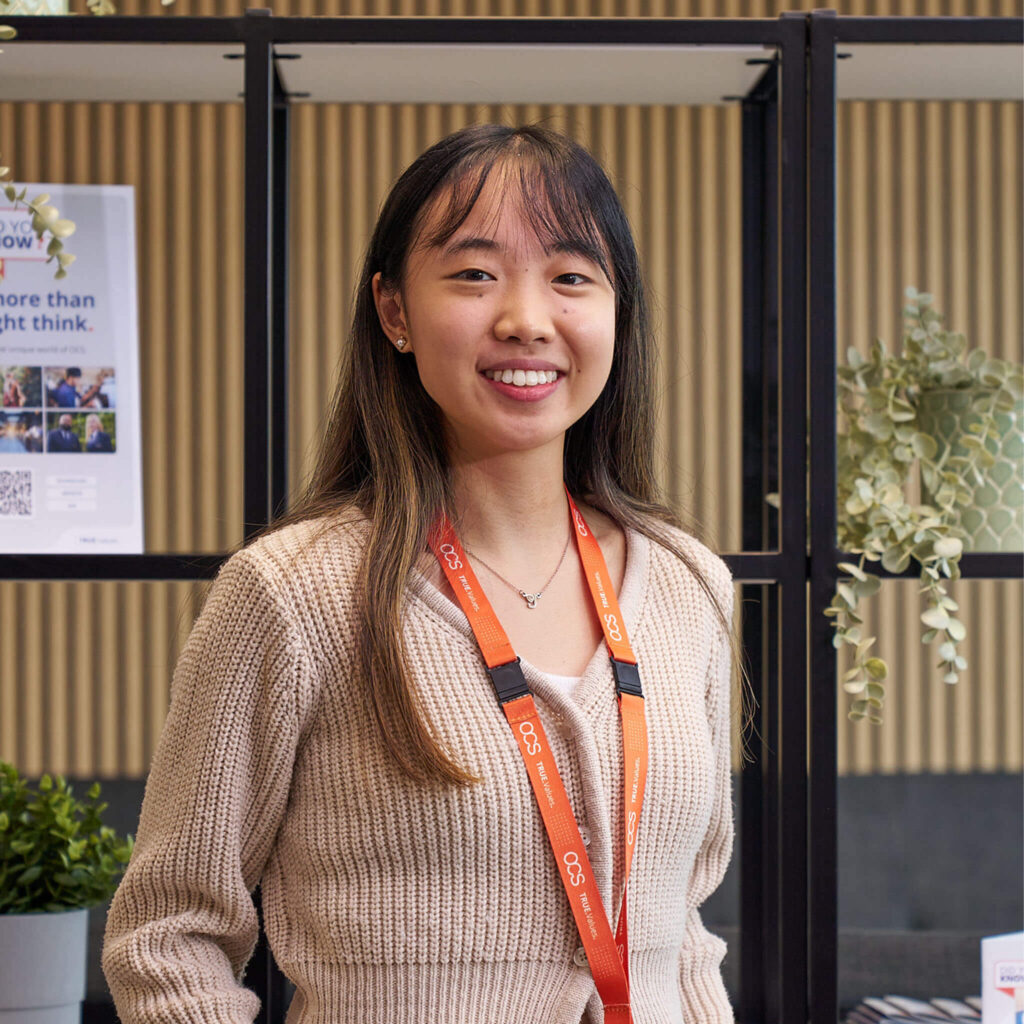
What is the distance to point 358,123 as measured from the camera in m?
3.96

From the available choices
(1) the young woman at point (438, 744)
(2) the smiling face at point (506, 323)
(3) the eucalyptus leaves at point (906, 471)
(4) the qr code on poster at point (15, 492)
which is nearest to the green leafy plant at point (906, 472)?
(3) the eucalyptus leaves at point (906, 471)

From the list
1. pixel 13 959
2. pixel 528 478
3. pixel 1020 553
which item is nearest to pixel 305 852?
pixel 528 478

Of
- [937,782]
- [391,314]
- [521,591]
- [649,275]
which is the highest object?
[649,275]

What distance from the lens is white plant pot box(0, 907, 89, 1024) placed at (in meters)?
1.65

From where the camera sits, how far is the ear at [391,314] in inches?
50.0

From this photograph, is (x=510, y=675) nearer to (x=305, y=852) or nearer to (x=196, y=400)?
(x=305, y=852)

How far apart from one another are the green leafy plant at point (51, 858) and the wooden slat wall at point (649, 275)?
184 centimetres

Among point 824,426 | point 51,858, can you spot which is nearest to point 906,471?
point 824,426

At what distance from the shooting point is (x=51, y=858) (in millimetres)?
1760

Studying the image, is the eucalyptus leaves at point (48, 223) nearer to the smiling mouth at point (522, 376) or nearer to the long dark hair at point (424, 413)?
the long dark hair at point (424, 413)

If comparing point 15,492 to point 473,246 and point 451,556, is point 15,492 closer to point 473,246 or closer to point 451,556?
point 451,556

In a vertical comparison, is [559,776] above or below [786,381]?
below

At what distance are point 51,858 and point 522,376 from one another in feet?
3.86

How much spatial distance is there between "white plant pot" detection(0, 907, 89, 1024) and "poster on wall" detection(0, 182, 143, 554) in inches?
22.6
